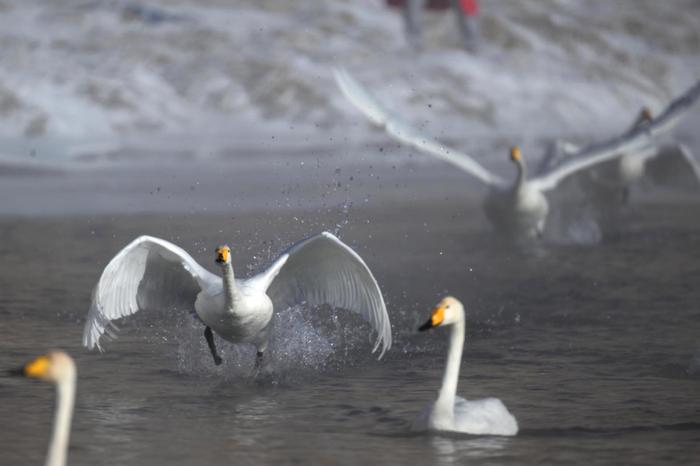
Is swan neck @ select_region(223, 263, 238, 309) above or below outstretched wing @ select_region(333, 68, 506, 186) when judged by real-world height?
below

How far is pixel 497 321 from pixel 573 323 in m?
0.57

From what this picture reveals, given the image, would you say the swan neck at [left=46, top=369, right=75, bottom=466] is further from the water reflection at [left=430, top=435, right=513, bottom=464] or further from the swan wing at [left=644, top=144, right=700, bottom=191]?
the swan wing at [left=644, top=144, right=700, bottom=191]

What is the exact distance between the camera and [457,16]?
3578 cm

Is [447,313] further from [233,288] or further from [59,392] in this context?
[59,392]

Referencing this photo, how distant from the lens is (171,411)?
27.0ft

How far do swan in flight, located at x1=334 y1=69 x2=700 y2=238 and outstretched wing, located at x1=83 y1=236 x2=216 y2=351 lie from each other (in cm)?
373

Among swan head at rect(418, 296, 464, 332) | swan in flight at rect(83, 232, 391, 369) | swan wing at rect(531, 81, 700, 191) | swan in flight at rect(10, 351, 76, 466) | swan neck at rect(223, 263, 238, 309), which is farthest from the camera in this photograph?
swan wing at rect(531, 81, 700, 191)

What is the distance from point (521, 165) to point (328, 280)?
536 centimetres

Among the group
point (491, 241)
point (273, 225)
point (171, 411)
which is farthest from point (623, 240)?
point (171, 411)

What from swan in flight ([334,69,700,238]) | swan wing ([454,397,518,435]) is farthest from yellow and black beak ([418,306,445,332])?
swan in flight ([334,69,700,238])

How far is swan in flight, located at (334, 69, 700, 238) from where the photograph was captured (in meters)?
13.3

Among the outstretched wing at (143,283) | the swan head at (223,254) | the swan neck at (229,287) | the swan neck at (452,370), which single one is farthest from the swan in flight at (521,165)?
the swan neck at (452,370)

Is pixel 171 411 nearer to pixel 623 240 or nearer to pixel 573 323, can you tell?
pixel 573 323

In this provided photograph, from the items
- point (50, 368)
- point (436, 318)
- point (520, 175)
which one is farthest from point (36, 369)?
point (520, 175)
